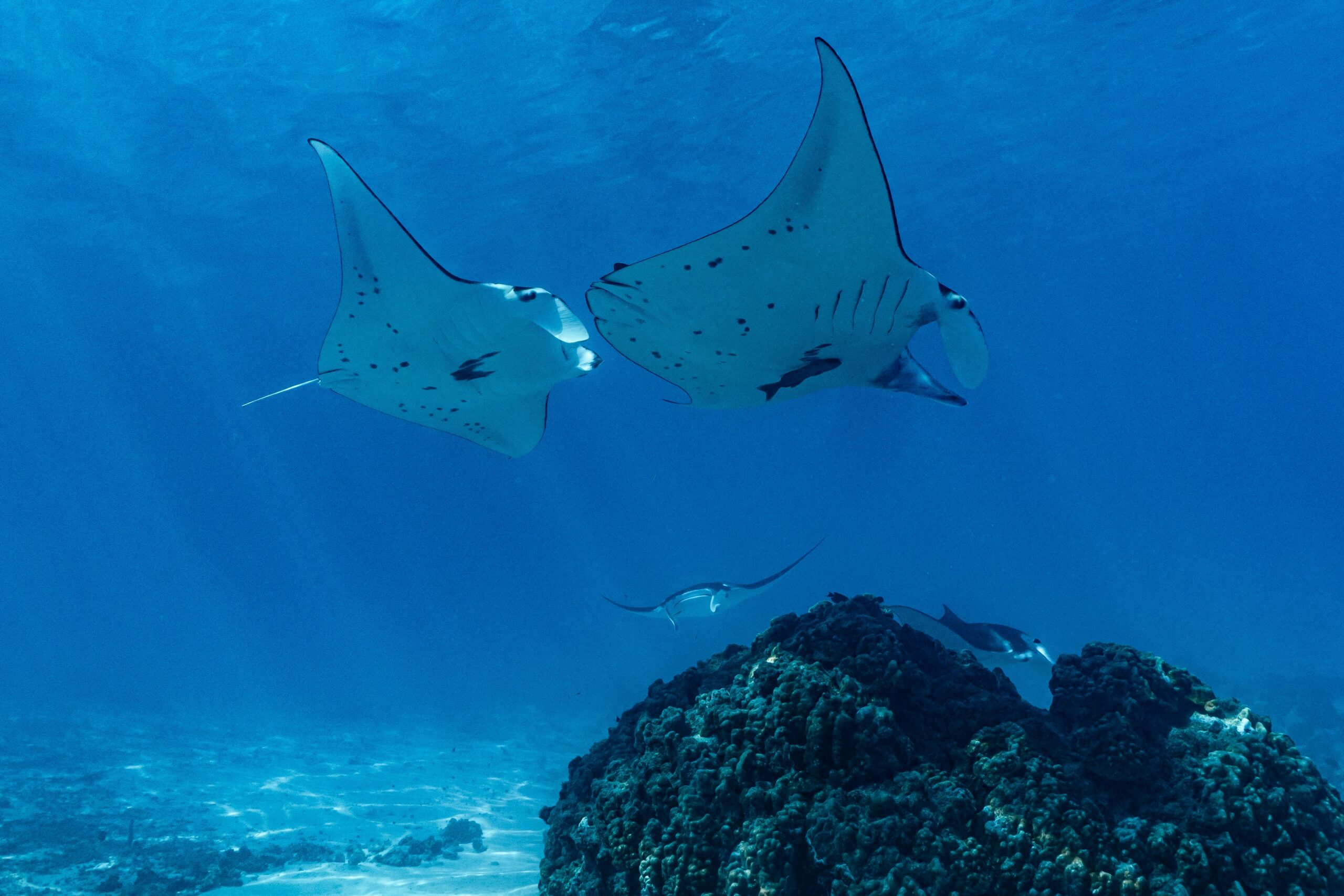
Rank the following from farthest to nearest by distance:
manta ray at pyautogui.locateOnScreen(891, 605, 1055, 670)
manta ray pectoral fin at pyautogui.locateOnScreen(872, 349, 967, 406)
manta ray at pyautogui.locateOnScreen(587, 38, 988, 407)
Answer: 1. manta ray at pyautogui.locateOnScreen(891, 605, 1055, 670)
2. manta ray pectoral fin at pyautogui.locateOnScreen(872, 349, 967, 406)
3. manta ray at pyautogui.locateOnScreen(587, 38, 988, 407)

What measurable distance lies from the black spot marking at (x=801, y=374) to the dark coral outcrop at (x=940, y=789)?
1.62 metres

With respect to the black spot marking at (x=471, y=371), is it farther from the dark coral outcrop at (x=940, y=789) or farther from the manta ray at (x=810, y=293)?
the dark coral outcrop at (x=940, y=789)

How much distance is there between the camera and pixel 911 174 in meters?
24.2

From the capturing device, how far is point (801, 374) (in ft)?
15.6

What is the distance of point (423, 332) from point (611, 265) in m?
27.4

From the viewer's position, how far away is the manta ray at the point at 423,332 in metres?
3.72

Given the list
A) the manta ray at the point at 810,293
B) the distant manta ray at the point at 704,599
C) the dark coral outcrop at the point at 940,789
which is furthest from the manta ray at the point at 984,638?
the manta ray at the point at 810,293

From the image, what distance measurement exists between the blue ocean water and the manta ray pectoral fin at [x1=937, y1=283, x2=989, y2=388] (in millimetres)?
14593

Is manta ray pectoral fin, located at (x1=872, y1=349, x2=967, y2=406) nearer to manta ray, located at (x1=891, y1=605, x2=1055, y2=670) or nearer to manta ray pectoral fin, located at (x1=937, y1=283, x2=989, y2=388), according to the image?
manta ray pectoral fin, located at (x1=937, y1=283, x2=989, y2=388)

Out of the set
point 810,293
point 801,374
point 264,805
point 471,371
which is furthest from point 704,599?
point 264,805

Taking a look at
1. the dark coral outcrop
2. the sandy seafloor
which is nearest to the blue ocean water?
the sandy seafloor

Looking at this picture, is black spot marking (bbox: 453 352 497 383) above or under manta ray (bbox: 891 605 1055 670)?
above

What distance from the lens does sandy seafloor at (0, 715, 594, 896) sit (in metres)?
8.09

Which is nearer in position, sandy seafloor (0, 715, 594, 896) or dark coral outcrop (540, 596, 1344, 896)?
dark coral outcrop (540, 596, 1344, 896)
